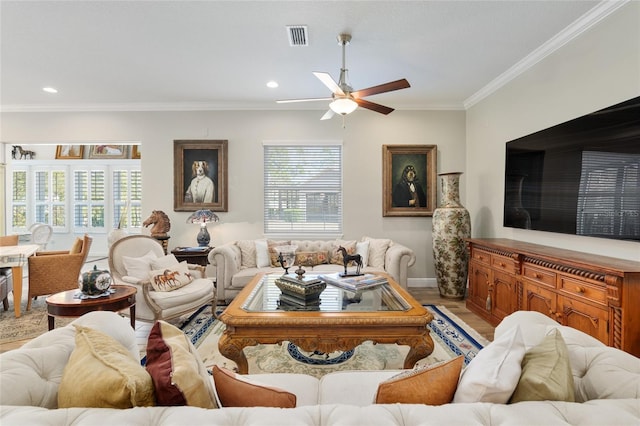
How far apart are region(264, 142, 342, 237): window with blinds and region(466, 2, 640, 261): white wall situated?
2.04m

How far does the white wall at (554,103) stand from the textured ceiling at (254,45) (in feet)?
0.78

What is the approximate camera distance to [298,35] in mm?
2848

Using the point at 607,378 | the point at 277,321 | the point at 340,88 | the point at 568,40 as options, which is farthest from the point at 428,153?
the point at 607,378

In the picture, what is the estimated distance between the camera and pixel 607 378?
0.91 metres

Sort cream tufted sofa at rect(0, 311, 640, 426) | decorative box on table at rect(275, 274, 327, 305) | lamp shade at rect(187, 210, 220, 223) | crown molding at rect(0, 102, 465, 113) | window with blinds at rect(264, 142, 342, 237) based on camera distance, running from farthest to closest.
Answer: window with blinds at rect(264, 142, 342, 237), crown molding at rect(0, 102, 465, 113), lamp shade at rect(187, 210, 220, 223), decorative box on table at rect(275, 274, 327, 305), cream tufted sofa at rect(0, 311, 640, 426)

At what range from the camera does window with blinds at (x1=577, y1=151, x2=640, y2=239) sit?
2.21 m

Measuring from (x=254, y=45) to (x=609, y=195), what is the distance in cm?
326

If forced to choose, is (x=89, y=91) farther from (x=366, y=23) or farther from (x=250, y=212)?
(x=366, y=23)

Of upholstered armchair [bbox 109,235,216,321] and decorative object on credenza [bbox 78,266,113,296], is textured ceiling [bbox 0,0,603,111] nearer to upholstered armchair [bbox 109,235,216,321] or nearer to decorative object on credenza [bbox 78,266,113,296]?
upholstered armchair [bbox 109,235,216,321]

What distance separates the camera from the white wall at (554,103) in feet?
7.86

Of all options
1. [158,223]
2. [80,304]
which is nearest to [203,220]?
[158,223]

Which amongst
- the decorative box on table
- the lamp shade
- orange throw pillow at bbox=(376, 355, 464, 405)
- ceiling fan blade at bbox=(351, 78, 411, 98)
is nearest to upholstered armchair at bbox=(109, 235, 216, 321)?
the lamp shade

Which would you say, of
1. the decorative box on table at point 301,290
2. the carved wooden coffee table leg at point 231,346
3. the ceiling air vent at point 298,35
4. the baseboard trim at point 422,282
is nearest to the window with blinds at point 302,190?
the baseboard trim at point 422,282

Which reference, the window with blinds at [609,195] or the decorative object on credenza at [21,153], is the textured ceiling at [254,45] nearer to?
the window with blinds at [609,195]
